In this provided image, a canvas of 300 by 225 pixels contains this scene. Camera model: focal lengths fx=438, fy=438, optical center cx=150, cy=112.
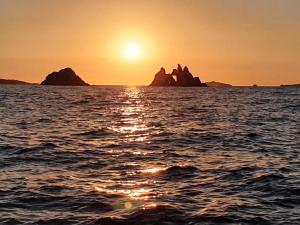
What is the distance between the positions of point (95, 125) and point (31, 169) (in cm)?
2105

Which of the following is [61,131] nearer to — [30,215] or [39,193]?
[39,193]

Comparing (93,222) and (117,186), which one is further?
(117,186)

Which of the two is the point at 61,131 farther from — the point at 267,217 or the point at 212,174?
the point at 267,217

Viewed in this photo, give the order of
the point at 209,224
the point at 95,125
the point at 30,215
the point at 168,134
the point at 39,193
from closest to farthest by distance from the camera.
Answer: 1. the point at 209,224
2. the point at 30,215
3. the point at 39,193
4. the point at 168,134
5. the point at 95,125

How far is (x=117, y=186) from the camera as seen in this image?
17266mm

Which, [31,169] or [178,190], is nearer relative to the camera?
[178,190]

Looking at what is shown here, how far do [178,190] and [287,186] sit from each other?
4.35 m

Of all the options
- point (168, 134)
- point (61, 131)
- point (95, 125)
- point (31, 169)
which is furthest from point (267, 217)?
point (95, 125)

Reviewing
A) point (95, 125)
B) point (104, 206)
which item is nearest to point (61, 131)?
point (95, 125)

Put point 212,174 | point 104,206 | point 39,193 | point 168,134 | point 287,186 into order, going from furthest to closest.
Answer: point 168,134 → point 212,174 → point 287,186 → point 39,193 → point 104,206

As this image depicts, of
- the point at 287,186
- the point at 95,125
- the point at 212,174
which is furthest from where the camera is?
the point at 95,125

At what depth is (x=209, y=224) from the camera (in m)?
12.7

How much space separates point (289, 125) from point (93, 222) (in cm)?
3207

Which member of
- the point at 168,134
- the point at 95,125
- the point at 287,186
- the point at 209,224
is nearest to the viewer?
the point at 209,224
